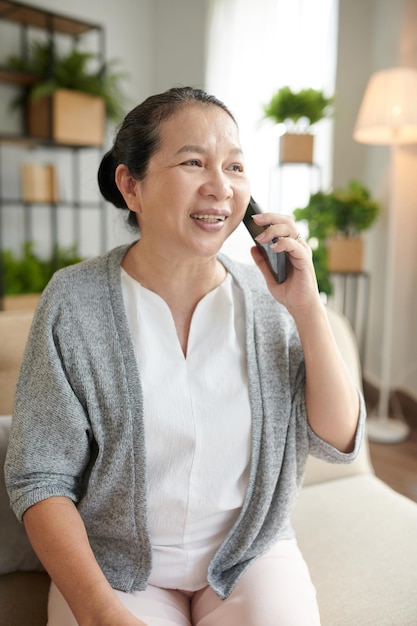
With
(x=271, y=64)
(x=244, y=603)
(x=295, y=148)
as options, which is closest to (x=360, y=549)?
(x=244, y=603)

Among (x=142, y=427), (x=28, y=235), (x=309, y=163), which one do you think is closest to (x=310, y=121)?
(x=309, y=163)

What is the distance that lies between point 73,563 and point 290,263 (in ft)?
2.06

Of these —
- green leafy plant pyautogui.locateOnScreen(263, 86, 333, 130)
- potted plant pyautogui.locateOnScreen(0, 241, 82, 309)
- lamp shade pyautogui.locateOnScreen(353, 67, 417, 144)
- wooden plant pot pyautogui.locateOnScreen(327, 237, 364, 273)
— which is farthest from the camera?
potted plant pyautogui.locateOnScreen(0, 241, 82, 309)

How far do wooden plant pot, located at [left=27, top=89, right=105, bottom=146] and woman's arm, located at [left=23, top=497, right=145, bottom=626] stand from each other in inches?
126

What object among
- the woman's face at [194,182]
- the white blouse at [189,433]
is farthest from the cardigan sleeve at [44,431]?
the woman's face at [194,182]

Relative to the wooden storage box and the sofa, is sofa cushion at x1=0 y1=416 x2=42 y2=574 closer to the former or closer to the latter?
the sofa

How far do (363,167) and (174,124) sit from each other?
117 inches

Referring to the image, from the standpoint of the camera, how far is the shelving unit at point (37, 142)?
3.74 m

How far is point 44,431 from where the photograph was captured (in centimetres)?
98

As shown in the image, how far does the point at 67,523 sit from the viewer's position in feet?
3.14

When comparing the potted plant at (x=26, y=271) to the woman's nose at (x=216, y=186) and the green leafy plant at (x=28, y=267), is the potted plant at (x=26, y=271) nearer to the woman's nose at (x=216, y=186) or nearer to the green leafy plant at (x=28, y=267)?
the green leafy plant at (x=28, y=267)

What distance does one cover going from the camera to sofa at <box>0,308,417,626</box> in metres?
1.12

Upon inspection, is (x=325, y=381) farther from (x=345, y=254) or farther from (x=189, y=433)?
(x=345, y=254)

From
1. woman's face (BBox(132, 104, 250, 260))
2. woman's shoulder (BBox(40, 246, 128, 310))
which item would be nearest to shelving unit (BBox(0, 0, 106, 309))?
woman's shoulder (BBox(40, 246, 128, 310))
